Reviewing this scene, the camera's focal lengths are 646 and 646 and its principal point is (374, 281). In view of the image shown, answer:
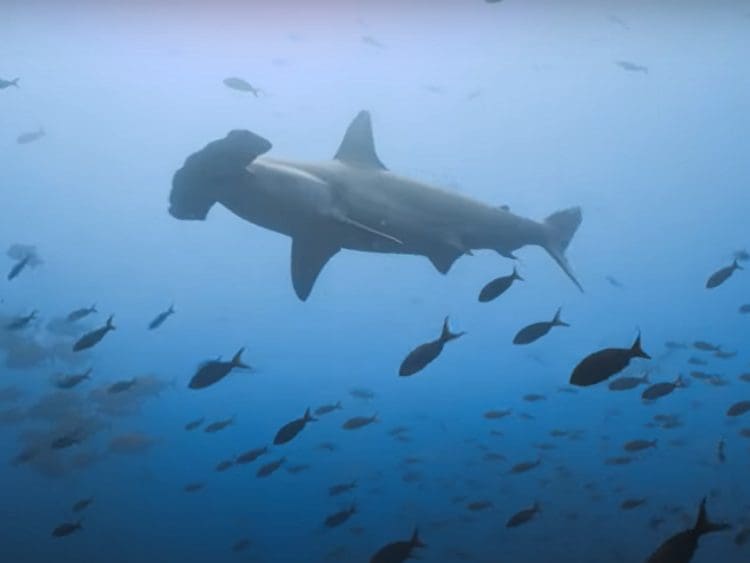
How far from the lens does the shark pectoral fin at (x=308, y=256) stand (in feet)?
18.8

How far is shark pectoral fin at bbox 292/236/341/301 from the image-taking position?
18.8 ft

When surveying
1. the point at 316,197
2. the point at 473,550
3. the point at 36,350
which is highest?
the point at 316,197

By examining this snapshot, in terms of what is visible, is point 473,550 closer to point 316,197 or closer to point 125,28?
point 316,197

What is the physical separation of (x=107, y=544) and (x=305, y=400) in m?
15.0

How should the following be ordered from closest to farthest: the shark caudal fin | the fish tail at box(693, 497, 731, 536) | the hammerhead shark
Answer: the fish tail at box(693, 497, 731, 536) < the hammerhead shark < the shark caudal fin

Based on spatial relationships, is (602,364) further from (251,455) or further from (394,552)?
(251,455)

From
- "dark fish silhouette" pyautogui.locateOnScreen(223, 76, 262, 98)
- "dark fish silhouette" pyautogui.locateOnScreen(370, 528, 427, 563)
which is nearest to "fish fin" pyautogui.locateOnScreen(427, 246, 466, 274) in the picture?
"dark fish silhouette" pyautogui.locateOnScreen(370, 528, 427, 563)

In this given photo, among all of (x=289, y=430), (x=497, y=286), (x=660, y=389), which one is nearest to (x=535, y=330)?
(x=497, y=286)

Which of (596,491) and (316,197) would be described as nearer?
(316,197)

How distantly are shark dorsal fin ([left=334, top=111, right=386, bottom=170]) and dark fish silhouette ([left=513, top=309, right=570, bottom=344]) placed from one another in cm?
201

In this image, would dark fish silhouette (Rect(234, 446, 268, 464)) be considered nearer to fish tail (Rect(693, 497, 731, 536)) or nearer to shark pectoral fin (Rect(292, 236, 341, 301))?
shark pectoral fin (Rect(292, 236, 341, 301))

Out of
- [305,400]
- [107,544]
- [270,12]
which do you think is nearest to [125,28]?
[270,12]

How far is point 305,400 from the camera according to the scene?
30.5 metres

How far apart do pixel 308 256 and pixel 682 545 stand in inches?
146
